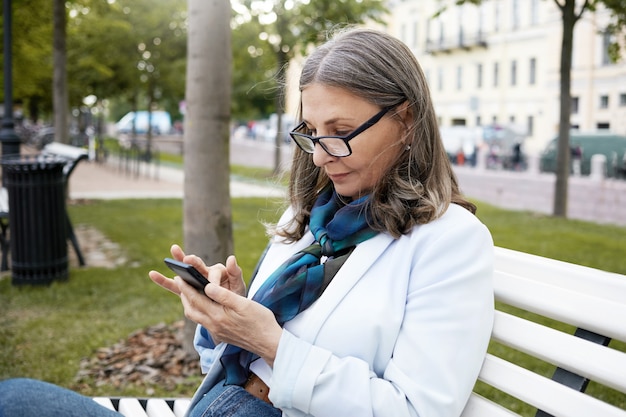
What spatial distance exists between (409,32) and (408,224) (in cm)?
5309

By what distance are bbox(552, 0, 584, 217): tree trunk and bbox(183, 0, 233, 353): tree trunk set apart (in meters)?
8.54

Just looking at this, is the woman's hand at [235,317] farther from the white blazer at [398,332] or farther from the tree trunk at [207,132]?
the tree trunk at [207,132]

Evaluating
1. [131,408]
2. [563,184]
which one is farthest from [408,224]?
[563,184]

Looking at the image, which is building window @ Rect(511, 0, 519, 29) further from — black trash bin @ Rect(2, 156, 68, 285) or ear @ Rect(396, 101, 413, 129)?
ear @ Rect(396, 101, 413, 129)

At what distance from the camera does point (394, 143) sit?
6.15ft

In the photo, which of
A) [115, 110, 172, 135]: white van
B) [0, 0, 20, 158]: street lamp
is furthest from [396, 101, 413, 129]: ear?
[115, 110, 172, 135]: white van

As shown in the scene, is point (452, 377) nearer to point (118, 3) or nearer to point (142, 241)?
point (142, 241)

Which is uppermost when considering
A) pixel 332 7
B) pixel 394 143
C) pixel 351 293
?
pixel 332 7

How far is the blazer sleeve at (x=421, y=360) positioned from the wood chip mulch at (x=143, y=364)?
98.9 inches

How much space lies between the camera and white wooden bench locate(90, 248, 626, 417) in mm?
1457

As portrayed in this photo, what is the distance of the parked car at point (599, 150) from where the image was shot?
84.1 ft

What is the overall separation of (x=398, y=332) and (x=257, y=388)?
45 centimetres

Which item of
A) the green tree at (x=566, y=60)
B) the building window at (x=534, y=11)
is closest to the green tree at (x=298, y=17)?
the green tree at (x=566, y=60)

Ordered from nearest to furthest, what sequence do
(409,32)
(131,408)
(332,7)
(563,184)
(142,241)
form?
(131,408) → (142,241) → (563,184) → (332,7) → (409,32)
